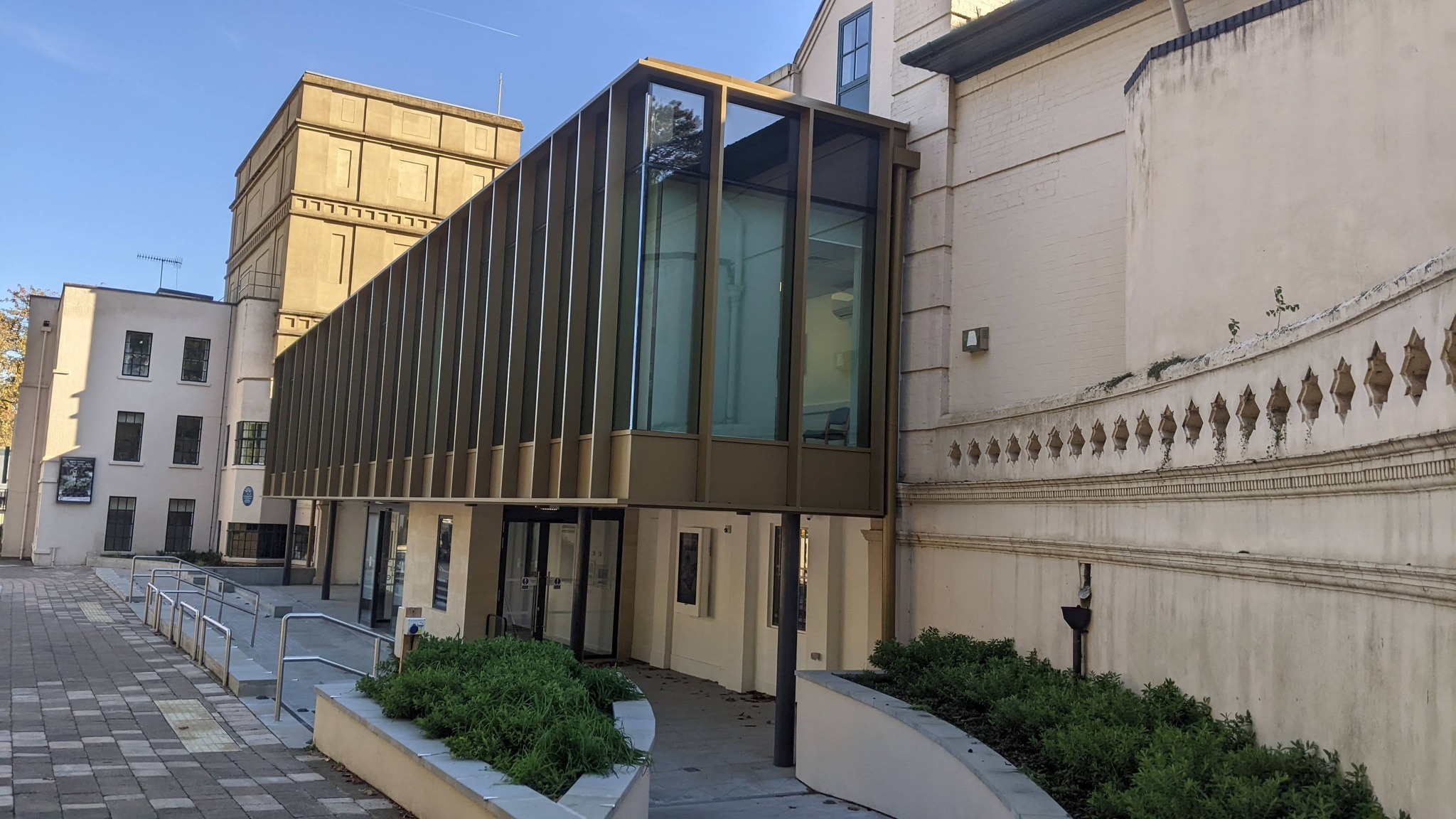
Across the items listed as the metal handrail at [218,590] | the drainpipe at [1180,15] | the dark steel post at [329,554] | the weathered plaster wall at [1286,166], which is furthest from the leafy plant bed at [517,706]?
the dark steel post at [329,554]

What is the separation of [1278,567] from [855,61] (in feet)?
35.9

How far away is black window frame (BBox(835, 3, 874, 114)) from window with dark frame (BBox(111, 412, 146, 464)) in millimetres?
34419

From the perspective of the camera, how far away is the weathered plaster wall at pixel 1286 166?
773cm

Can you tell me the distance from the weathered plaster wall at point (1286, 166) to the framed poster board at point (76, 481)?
40.4 meters

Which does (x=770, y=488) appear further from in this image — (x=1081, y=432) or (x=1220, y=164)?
(x=1220, y=164)

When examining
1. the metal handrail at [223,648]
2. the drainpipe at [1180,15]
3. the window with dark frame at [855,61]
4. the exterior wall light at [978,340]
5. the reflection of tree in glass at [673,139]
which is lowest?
the metal handrail at [223,648]

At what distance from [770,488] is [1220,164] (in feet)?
18.1

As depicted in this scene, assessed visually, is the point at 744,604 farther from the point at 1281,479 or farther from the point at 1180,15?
the point at 1281,479

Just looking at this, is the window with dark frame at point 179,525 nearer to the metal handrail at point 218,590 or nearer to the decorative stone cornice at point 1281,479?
the metal handrail at point 218,590

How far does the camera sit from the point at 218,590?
28031mm

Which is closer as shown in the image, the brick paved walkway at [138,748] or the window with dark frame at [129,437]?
the brick paved walkway at [138,748]

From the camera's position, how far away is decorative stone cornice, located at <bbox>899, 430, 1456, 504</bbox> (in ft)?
16.6

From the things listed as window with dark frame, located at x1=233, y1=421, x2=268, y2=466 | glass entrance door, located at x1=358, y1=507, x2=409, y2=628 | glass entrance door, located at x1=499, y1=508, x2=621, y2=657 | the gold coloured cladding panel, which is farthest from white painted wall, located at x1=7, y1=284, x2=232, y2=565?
glass entrance door, located at x1=499, y1=508, x2=621, y2=657

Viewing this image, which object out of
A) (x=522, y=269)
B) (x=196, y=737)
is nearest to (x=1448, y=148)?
(x=522, y=269)
